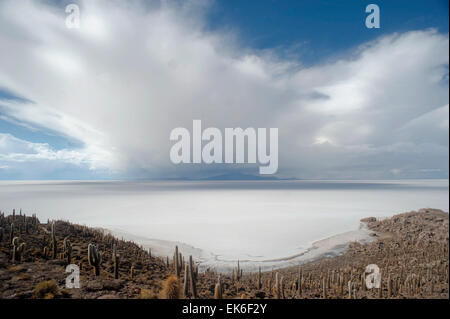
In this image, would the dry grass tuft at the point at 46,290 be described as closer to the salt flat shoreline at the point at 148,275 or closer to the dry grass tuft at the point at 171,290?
the salt flat shoreline at the point at 148,275

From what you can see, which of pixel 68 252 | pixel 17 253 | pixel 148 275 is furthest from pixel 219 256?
pixel 17 253

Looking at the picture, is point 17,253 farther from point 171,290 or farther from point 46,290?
point 171,290

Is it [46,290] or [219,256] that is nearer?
[46,290]

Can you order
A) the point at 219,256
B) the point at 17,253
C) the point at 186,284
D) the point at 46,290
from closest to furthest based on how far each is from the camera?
the point at 46,290, the point at 186,284, the point at 17,253, the point at 219,256

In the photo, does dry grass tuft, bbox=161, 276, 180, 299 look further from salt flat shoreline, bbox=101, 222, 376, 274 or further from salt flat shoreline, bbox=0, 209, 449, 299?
salt flat shoreline, bbox=101, 222, 376, 274

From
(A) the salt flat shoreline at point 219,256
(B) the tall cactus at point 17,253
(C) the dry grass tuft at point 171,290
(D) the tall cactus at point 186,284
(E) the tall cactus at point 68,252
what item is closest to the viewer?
(C) the dry grass tuft at point 171,290

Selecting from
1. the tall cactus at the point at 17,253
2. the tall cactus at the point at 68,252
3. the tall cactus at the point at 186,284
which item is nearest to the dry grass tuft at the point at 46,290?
the tall cactus at the point at 68,252

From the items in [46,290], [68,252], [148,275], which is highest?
[68,252]

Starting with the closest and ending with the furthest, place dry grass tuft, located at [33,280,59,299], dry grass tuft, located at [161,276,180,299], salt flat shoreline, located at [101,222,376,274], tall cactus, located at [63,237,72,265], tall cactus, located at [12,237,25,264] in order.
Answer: dry grass tuft, located at [33,280,59,299] < dry grass tuft, located at [161,276,180,299] < tall cactus, located at [12,237,25,264] < tall cactus, located at [63,237,72,265] < salt flat shoreline, located at [101,222,376,274]

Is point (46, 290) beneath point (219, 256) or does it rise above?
above

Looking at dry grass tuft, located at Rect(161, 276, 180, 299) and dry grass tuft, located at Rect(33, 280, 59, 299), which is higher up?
dry grass tuft, located at Rect(33, 280, 59, 299)

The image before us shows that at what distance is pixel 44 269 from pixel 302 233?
369 inches

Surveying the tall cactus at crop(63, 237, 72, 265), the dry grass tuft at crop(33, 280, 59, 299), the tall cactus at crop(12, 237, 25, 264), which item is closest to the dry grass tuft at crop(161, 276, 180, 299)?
the dry grass tuft at crop(33, 280, 59, 299)
